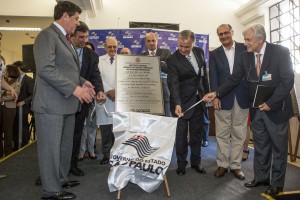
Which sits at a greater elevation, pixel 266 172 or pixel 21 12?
pixel 21 12

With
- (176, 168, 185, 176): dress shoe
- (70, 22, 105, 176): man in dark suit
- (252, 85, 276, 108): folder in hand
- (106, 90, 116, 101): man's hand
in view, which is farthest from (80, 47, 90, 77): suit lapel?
(252, 85, 276, 108): folder in hand

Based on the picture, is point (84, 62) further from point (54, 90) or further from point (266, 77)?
point (266, 77)

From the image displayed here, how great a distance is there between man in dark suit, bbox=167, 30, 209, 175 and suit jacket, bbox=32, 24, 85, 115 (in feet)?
3.67

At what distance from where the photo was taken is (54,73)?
2080 mm

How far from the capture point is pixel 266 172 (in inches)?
103

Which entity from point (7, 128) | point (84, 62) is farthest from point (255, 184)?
point (7, 128)

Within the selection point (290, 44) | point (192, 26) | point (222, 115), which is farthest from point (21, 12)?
point (290, 44)

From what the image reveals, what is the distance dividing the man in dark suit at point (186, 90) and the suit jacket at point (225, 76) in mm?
126

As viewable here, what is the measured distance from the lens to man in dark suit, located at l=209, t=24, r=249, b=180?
295 cm

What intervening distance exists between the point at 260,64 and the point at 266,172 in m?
0.99

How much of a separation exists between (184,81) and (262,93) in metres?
0.90

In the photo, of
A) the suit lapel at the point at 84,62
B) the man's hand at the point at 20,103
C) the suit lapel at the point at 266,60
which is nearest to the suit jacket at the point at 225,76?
the suit lapel at the point at 266,60

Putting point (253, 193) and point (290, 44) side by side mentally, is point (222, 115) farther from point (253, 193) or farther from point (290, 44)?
point (290, 44)

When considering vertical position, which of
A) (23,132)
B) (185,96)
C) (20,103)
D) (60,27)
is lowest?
(23,132)
